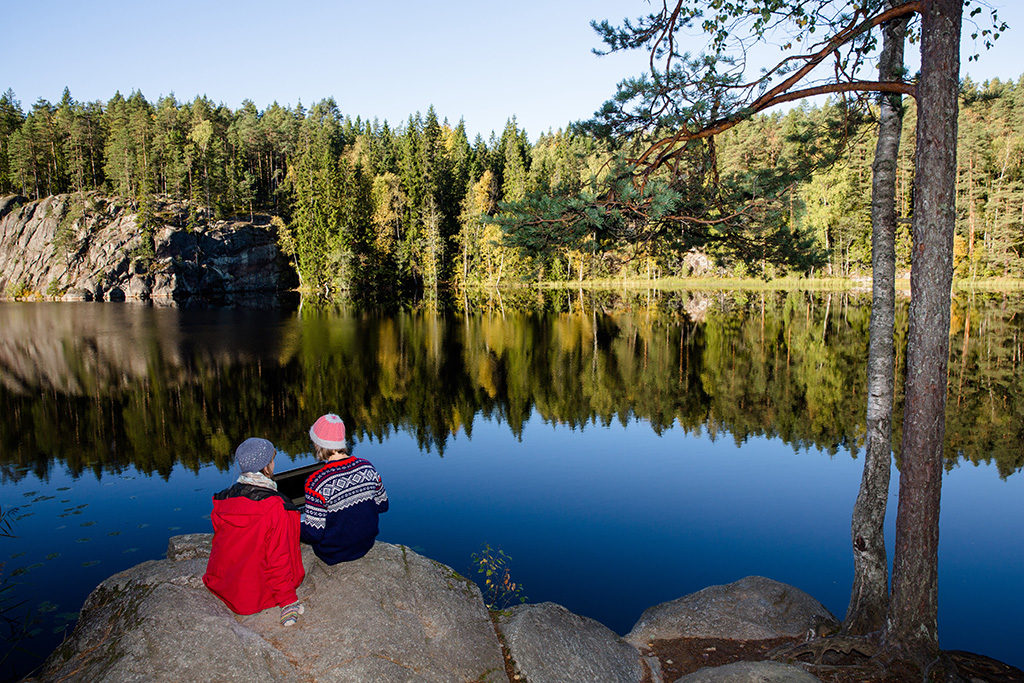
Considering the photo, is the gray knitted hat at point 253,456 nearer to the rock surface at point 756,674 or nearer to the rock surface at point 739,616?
the rock surface at point 756,674

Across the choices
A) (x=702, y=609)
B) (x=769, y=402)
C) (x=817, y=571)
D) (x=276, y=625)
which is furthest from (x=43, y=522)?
(x=769, y=402)

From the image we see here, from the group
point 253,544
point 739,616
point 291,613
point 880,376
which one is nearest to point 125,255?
point 253,544

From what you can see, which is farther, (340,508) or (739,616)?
(739,616)

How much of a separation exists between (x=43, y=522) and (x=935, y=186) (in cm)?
1420

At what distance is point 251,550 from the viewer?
15.3 feet

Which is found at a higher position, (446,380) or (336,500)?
(336,500)

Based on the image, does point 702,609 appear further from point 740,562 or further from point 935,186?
point 935,186

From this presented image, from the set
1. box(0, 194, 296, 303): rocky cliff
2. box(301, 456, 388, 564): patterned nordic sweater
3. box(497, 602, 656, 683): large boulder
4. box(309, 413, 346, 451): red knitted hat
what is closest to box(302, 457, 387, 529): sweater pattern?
box(301, 456, 388, 564): patterned nordic sweater

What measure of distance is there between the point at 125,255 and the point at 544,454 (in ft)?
223

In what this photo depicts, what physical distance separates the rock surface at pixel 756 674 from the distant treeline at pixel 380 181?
38.7 metres

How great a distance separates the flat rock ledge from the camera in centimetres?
442

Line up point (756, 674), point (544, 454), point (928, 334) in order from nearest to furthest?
point (756, 674) → point (928, 334) → point (544, 454)

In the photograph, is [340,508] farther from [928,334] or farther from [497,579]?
[497,579]

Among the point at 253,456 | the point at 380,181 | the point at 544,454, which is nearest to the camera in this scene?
the point at 253,456
